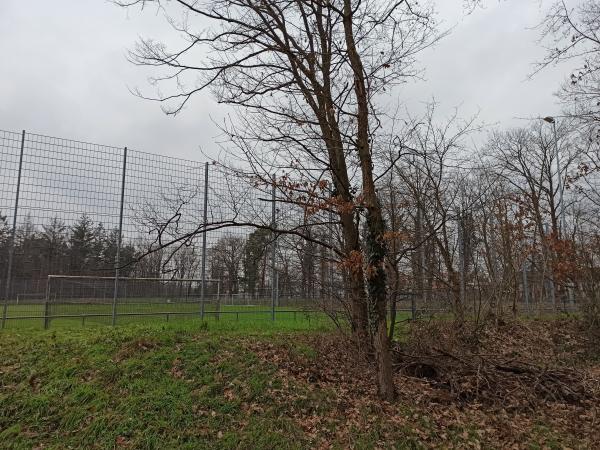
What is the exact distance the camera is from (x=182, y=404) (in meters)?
5.89

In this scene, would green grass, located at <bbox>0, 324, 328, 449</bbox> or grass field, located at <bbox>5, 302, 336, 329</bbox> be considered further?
grass field, located at <bbox>5, 302, 336, 329</bbox>

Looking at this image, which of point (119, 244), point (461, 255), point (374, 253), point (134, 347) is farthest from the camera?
point (461, 255)

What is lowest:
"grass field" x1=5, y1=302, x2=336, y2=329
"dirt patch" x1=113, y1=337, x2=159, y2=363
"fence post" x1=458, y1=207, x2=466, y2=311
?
"dirt patch" x1=113, y1=337, x2=159, y2=363

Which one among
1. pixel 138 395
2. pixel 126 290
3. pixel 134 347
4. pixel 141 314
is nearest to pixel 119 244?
pixel 126 290

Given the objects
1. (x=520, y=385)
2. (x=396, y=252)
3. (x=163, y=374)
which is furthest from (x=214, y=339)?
(x=520, y=385)

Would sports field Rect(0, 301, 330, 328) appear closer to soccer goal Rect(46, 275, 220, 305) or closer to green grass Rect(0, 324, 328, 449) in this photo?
soccer goal Rect(46, 275, 220, 305)

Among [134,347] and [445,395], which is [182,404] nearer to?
[134,347]

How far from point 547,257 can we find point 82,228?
13.1 meters

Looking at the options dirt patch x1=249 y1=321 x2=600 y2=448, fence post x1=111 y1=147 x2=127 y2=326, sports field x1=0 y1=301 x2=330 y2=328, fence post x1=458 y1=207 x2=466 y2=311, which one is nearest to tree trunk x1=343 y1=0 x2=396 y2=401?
dirt patch x1=249 y1=321 x2=600 y2=448

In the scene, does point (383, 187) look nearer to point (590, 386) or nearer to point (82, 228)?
point (590, 386)

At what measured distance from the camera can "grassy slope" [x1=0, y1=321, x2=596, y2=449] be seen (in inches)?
213

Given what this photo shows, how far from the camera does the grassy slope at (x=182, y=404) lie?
17.8 feet

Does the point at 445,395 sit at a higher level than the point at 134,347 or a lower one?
lower

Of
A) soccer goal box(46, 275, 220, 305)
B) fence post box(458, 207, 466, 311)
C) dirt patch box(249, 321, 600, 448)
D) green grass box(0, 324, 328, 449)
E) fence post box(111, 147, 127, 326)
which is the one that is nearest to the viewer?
green grass box(0, 324, 328, 449)
